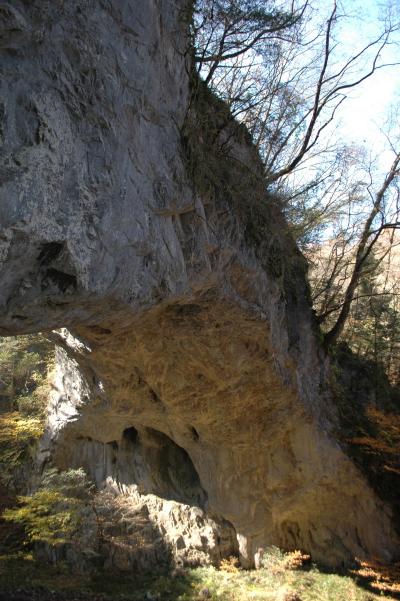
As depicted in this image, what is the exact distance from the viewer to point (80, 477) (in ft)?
32.9

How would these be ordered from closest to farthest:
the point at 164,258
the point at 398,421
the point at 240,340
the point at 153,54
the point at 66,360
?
the point at 153,54 < the point at 164,258 < the point at 240,340 < the point at 66,360 < the point at 398,421

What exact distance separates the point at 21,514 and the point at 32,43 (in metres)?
8.36

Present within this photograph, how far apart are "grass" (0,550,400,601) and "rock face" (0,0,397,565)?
0.59 metres

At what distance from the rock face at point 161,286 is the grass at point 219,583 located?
1.95 ft

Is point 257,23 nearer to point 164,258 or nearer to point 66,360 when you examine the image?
point 164,258

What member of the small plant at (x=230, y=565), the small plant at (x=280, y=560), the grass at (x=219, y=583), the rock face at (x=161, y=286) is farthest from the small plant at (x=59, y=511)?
the small plant at (x=280, y=560)

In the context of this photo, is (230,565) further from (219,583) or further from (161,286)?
(161,286)

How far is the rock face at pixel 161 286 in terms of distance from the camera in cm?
335

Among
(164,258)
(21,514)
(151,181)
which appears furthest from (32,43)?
(21,514)

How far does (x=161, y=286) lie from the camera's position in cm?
508

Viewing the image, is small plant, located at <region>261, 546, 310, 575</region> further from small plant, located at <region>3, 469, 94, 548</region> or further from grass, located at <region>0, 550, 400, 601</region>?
small plant, located at <region>3, 469, 94, 548</region>

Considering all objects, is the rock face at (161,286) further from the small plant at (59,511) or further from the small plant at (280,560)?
the small plant at (59,511)

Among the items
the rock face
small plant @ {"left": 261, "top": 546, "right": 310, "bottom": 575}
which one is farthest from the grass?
the rock face

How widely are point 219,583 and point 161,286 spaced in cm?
724
